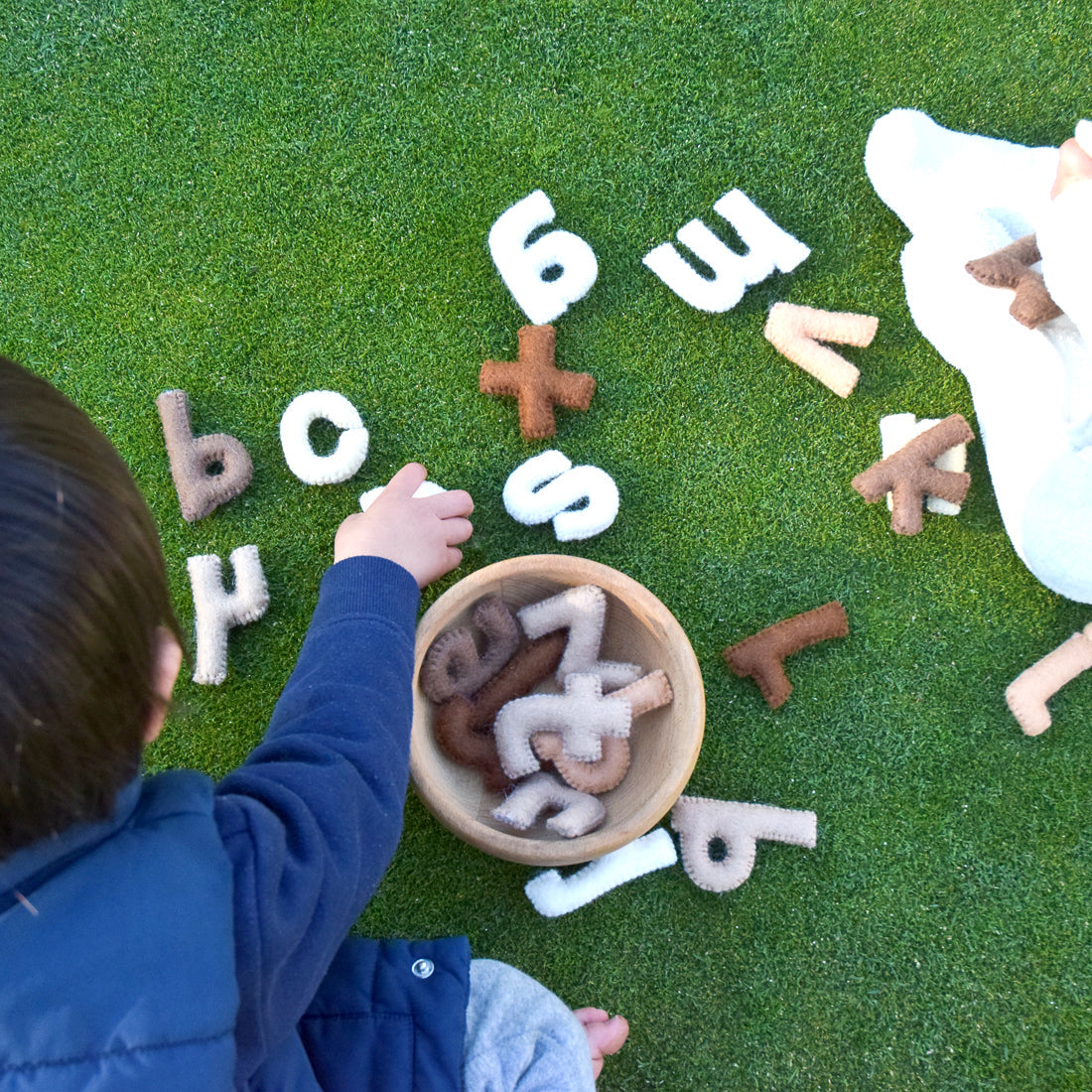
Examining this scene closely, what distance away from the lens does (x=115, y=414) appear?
116cm

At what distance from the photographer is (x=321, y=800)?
2.16ft

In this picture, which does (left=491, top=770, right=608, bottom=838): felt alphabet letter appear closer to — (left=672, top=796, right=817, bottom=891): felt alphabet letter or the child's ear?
(left=672, top=796, right=817, bottom=891): felt alphabet letter

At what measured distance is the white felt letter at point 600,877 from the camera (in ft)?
3.31

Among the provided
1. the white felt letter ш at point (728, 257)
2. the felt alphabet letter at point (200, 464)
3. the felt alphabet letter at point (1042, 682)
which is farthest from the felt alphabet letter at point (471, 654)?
the felt alphabet letter at point (1042, 682)

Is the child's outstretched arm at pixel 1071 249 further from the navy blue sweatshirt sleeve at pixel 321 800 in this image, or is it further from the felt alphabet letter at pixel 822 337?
the navy blue sweatshirt sleeve at pixel 321 800

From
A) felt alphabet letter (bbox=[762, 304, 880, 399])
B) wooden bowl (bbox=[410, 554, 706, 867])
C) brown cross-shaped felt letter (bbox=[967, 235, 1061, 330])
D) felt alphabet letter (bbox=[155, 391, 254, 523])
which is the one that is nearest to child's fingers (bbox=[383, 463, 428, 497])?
wooden bowl (bbox=[410, 554, 706, 867])

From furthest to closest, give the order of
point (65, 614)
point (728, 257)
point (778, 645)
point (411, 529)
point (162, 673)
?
1. point (728, 257)
2. point (778, 645)
3. point (411, 529)
4. point (162, 673)
5. point (65, 614)

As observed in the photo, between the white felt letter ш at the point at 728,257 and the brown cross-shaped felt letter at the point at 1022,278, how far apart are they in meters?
0.22

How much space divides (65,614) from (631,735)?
2.14 feet

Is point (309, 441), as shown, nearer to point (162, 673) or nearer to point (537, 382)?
point (537, 382)

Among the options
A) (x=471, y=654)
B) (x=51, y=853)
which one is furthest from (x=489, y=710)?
(x=51, y=853)

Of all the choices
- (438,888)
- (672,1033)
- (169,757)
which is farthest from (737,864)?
(169,757)

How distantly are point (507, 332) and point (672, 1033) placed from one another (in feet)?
2.79

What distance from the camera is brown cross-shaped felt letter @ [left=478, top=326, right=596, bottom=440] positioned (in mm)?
1092
